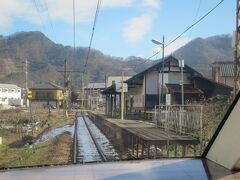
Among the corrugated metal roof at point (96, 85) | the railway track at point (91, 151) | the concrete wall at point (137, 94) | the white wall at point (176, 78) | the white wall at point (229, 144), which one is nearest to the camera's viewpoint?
the white wall at point (229, 144)

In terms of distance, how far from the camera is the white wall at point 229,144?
405cm

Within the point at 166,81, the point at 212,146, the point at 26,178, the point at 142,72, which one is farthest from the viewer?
the point at 166,81

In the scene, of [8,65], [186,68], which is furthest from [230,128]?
[8,65]

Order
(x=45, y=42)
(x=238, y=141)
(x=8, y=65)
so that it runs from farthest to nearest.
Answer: (x=8, y=65), (x=45, y=42), (x=238, y=141)

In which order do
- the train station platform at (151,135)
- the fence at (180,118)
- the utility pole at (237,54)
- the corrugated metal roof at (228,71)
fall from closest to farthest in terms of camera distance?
the utility pole at (237,54)
the corrugated metal roof at (228,71)
the train station platform at (151,135)
the fence at (180,118)

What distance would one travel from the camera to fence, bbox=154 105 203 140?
1222cm

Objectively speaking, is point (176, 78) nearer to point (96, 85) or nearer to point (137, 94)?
point (137, 94)

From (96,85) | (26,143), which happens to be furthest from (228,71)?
(26,143)

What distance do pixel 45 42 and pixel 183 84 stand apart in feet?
9.93

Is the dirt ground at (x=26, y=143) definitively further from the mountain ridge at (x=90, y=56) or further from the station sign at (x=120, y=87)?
the station sign at (x=120, y=87)

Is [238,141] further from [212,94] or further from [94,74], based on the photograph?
[94,74]

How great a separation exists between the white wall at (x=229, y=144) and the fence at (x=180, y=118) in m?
6.76

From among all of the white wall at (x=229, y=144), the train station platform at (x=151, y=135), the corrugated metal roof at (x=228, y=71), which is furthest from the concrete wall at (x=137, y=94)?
the white wall at (x=229, y=144)

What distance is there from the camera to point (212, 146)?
4.51 m
